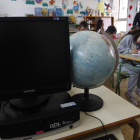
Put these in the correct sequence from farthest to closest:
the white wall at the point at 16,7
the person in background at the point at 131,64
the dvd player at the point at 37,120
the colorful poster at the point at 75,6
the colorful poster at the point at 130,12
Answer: the colorful poster at the point at 75,6
the colorful poster at the point at 130,12
the white wall at the point at 16,7
the person in background at the point at 131,64
the dvd player at the point at 37,120

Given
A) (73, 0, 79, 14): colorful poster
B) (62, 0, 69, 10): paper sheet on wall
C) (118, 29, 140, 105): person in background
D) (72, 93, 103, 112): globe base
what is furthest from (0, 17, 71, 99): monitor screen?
(73, 0, 79, 14): colorful poster

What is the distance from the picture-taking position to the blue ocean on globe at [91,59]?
2.14 feet

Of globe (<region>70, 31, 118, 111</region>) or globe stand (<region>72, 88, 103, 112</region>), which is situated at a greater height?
globe (<region>70, 31, 118, 111</region>)

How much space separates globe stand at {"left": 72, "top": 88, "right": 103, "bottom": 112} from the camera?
0.75 m

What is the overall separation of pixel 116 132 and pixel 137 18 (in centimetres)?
425

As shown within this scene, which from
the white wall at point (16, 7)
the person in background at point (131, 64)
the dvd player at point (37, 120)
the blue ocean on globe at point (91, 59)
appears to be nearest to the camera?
the dvd player at point (37, 120)

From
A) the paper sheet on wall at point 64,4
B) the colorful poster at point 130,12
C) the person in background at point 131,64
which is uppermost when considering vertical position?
the paper sheet on wall at point 64,4

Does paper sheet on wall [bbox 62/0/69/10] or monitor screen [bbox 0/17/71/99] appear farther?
paper sheet on wall [bbox 62/0/69/10]

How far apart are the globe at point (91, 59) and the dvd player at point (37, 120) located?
5.8 inches

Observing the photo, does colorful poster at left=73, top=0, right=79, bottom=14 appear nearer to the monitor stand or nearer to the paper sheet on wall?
the paper sheet on wall

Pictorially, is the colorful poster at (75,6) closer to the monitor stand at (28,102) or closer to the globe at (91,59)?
the globe at (91,59)

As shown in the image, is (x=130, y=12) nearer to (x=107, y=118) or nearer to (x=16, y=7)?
(x=16, y=7)

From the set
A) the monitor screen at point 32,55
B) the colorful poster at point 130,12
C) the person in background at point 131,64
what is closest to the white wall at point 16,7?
the colorful poster at point 130,12

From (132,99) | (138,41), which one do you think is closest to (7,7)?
(138,41)
